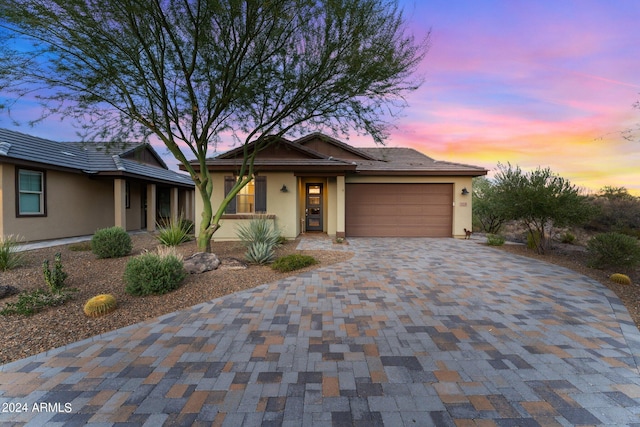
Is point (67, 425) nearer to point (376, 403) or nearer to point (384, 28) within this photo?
point (376, 403)

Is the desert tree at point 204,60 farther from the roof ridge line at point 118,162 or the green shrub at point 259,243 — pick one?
the roof ridge line at point 118,162

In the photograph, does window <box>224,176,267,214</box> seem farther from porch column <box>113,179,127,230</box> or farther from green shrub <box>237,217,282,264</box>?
porch column <box>113,179,127,230</box>

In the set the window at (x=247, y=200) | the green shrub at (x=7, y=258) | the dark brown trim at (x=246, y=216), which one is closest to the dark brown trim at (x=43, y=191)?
the green shrub at (x=7, y=258)

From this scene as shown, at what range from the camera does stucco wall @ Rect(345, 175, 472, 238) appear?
38.9 feet

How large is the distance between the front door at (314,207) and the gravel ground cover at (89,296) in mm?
4700

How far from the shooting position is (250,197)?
11.1 metres

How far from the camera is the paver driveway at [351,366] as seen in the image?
2086mm

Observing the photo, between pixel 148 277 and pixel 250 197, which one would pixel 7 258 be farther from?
pixel 250 197

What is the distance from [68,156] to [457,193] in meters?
16.8

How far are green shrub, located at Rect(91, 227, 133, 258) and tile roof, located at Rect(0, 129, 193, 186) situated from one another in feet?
8.02

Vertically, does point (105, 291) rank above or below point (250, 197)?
below

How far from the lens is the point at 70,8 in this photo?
198 inches

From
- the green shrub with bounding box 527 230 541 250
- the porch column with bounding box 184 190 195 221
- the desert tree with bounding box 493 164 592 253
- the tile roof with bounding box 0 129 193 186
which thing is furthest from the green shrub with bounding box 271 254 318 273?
the porch column with bounding box 184 190 195 221

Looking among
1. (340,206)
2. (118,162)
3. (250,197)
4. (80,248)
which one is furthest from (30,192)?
(340,206)
